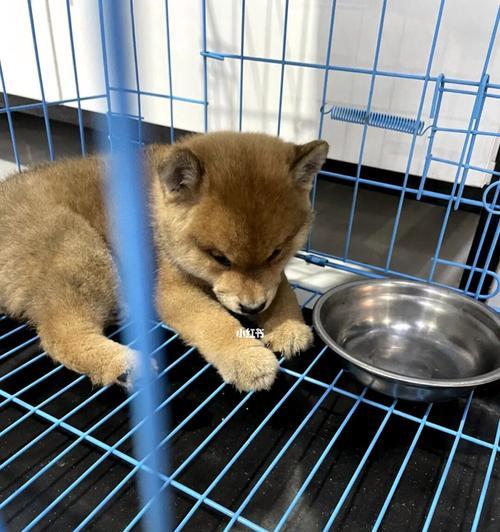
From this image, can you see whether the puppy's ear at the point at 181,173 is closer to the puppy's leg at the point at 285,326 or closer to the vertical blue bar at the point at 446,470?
the puppy's leg at the point at 285,326

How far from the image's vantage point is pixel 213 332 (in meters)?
1.46

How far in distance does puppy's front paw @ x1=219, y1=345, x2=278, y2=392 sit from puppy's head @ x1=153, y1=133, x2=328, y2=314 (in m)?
0.13

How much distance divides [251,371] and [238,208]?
463 mm

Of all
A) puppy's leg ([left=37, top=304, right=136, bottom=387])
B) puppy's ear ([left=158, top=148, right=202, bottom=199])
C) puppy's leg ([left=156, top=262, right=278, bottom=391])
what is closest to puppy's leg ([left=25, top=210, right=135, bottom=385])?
puppy's leg ([left=37, top=304, right=136, bottom=387])

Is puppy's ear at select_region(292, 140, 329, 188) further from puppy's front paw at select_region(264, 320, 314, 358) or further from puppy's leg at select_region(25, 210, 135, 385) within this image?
puppy's leg at select_region(25, 210, 135, 385)

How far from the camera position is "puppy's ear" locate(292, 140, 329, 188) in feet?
4.54

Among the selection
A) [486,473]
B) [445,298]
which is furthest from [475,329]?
[486,473]

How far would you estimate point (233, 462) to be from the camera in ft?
3.88

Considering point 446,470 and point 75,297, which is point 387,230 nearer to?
point 446,470

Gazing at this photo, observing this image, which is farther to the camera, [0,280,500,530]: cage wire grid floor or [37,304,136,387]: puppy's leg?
[37,304,136,387]: puppy's leg

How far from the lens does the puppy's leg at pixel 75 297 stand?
137 centimetres

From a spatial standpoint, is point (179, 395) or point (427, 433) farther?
point (179, 395)

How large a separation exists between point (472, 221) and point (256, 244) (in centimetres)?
137

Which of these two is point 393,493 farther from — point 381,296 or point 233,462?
point 381,296
